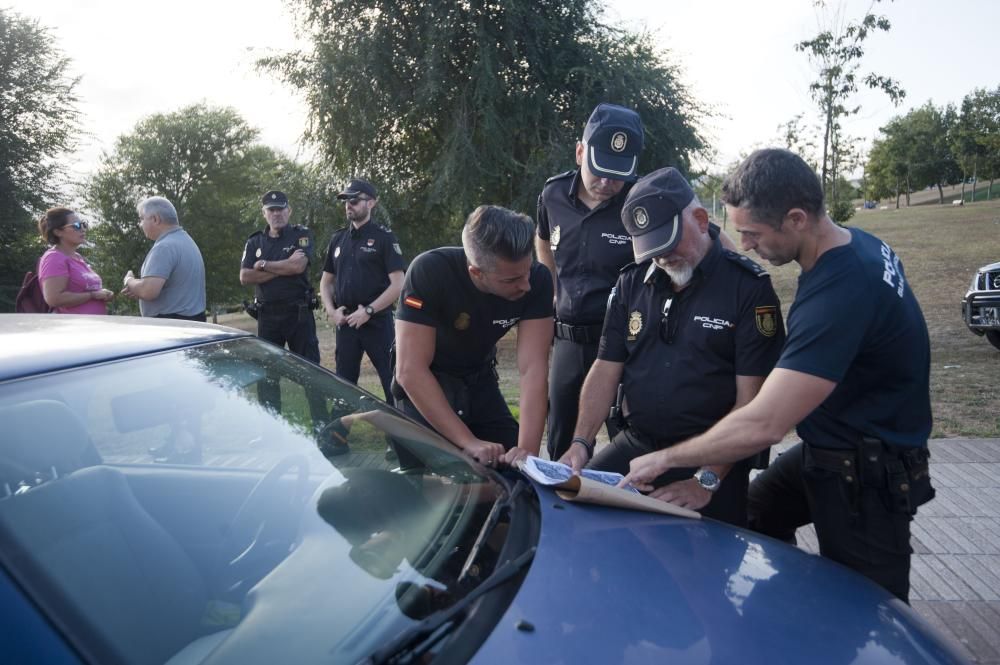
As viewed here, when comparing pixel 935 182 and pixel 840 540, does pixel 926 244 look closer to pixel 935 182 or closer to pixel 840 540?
pixel 840 540

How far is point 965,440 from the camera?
5.46 meters

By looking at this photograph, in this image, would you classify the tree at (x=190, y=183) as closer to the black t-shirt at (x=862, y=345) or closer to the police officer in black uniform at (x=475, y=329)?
the police officer in black uniform at (x=475, y=329)

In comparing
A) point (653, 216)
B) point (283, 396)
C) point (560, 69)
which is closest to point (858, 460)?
point (653, 216)

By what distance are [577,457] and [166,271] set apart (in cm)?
363

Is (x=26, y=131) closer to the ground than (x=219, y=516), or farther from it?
farther from it

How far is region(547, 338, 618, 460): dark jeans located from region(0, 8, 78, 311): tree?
20834 mm

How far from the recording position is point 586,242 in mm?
3520

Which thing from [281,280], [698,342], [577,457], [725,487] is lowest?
[725,487]

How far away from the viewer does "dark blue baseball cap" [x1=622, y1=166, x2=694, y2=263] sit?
8.12 feet

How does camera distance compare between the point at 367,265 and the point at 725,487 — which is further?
the point at 367,265

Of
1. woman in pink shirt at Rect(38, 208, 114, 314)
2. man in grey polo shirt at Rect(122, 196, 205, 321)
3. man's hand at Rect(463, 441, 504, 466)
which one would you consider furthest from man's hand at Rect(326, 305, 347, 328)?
man's hand at Rect(463, 441, 504, 466)

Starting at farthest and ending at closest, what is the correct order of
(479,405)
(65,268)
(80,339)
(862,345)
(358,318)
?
(358,318), (65,268), (479,405), (862,345), (80,339)

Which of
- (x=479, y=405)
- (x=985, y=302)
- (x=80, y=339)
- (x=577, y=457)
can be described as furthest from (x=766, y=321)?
(x=985, y=302)

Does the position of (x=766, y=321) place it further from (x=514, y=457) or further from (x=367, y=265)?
(x=367, y=265)
